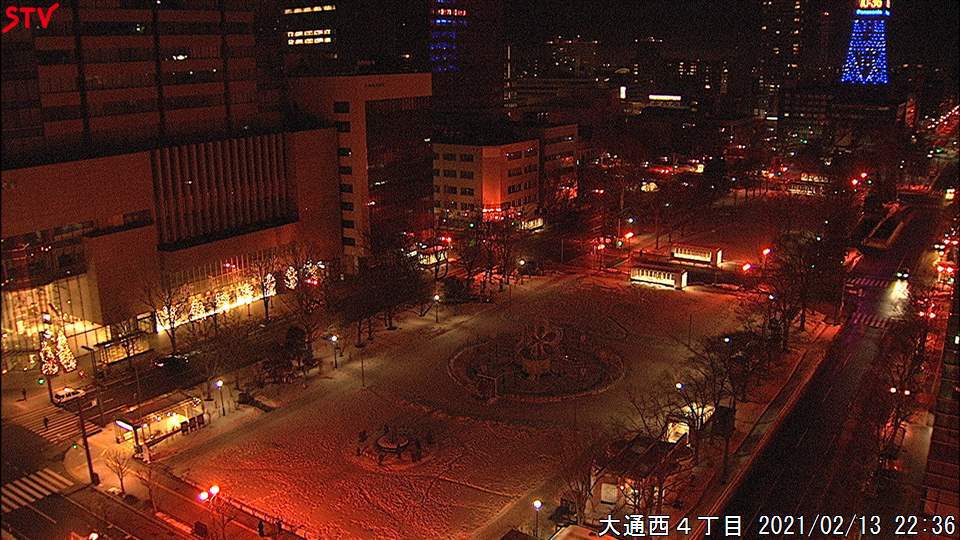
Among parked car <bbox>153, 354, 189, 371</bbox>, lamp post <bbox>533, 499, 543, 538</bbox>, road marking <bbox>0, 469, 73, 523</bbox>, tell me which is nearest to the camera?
lamp post <bbox>533, 499, 543, 538</bbox>

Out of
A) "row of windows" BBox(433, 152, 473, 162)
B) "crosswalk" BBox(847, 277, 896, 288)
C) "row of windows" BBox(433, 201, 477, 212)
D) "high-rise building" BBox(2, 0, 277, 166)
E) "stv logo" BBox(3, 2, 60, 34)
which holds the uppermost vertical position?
"stv logo" BBox(3, 2, 60, 34)

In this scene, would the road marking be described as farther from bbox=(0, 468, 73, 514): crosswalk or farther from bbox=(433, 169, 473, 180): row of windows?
bbox=(433, 169, 473, 180): row of windows

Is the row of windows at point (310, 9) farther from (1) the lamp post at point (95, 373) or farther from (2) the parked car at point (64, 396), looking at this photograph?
(2) the parked car at point (64, 396)

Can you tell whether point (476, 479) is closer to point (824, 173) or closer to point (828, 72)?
point (824, 173)

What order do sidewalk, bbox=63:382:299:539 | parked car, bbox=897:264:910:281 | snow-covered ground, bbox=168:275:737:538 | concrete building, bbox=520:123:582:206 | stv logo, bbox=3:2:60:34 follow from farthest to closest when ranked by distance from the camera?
concrete building, bbox=520:123:582:206, parked car, bbox=897:264:910:281, stv logo, bbox=3:2:60:34, snow-covered ground, bbox=168:275:737:538, sidewalk, bbox=63:382:299:539

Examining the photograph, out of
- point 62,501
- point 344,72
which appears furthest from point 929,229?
point 62,501

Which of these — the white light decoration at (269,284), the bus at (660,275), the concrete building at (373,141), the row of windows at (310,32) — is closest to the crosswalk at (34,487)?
the white light decoration at (269,284)

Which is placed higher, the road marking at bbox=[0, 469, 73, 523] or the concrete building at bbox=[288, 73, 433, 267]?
the concrete building at bbox=[288, 73, 433, 267]

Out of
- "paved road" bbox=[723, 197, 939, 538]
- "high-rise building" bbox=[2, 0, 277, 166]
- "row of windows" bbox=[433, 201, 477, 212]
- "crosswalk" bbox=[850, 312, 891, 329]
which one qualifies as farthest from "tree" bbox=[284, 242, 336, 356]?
"crosswalk" bbox=[850, 312, 891, 329]
